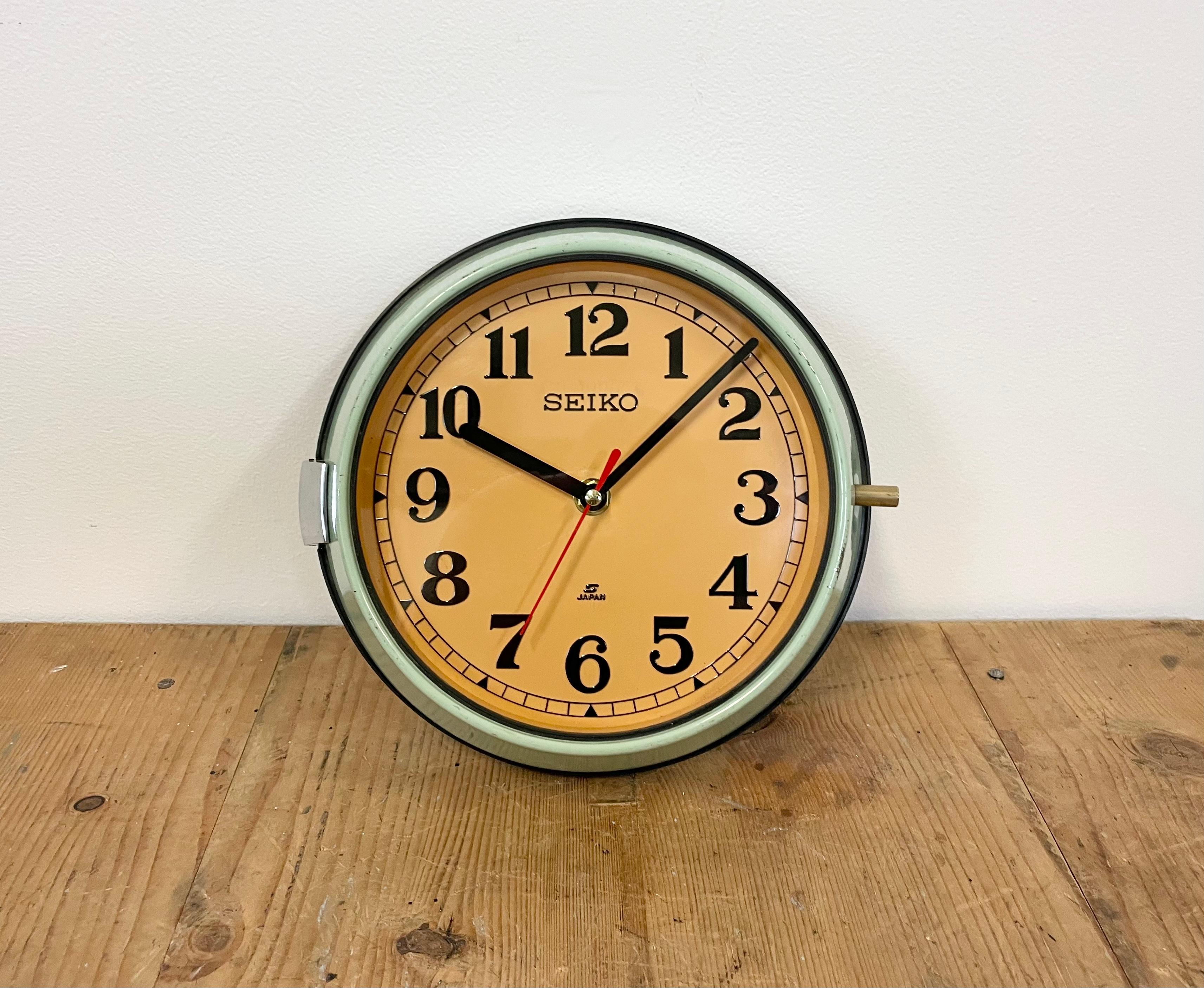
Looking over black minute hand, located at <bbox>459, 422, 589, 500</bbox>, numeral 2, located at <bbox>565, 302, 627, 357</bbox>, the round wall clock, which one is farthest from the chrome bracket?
numeral 2, located at <bbox>565, 302, 627, 357</bbox>

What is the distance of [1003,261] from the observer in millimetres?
956

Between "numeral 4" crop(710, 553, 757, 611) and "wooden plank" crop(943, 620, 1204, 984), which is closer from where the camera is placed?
"wooden plank" crop(943, 620, 1204, 984)

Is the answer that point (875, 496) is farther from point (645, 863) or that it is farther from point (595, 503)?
point (645, 863)

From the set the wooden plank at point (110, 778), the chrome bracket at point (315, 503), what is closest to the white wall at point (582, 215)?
the wooden plank at point (110, 778)

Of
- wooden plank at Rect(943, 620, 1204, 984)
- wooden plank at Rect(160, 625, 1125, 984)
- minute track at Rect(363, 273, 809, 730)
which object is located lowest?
wooden plank at Rect(160, 625, 1125, 984)

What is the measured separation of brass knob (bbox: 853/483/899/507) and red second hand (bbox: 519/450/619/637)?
0.68 ft

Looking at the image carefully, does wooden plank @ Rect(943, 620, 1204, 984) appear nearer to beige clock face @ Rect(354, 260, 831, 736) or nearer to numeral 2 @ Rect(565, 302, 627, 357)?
beige clock face @ Rect(354, 260, 831, 736)

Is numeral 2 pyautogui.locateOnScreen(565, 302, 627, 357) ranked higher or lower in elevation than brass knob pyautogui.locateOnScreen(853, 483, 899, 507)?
higher

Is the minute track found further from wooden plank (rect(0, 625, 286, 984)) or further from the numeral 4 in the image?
wooden plank (rect(0, 625, 286, 984))

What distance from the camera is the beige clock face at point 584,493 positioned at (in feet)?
2.76

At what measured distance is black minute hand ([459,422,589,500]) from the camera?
2.76 ft

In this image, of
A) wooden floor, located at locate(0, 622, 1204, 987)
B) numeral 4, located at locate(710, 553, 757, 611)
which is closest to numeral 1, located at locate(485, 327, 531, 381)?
Result: numeral 4, located at locate(710, 553, 757, 611)

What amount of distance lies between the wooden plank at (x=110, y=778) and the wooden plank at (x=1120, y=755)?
2.34 ft

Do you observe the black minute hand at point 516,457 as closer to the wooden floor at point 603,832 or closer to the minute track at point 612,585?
the minute track at point 612,585
